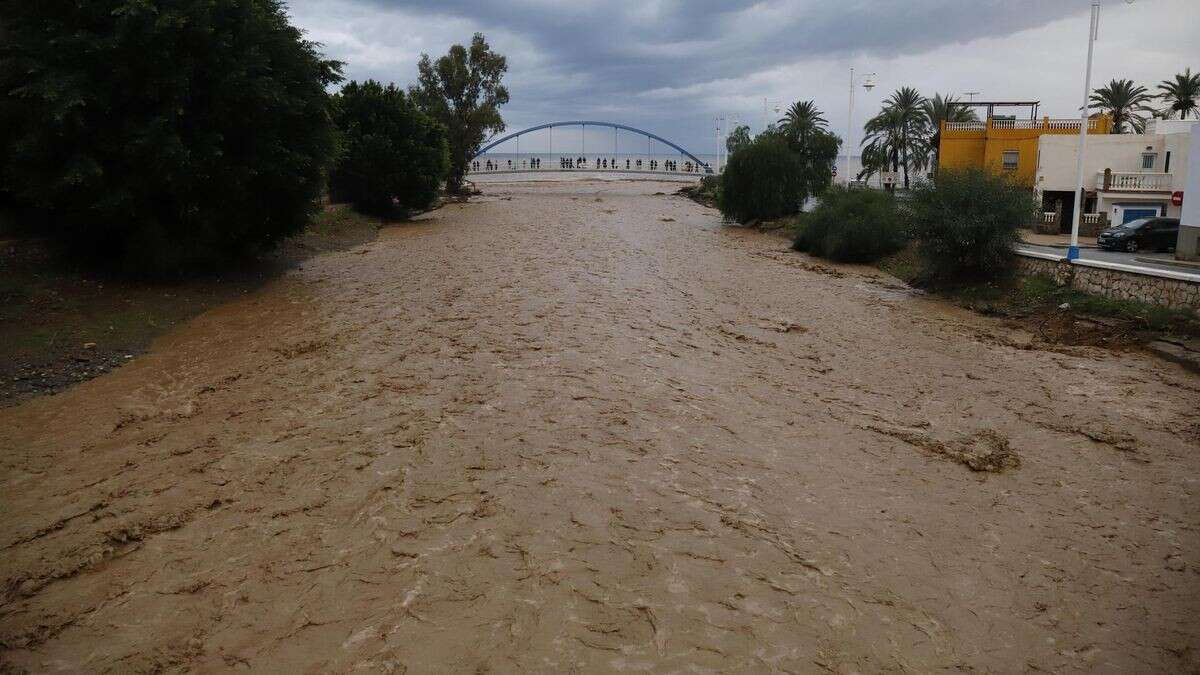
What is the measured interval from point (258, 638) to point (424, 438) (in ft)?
12.7

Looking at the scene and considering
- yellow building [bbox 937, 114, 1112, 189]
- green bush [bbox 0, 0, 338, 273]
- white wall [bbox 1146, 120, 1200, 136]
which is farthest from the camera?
yellow building [bbox 937, 114, 1112, 189]

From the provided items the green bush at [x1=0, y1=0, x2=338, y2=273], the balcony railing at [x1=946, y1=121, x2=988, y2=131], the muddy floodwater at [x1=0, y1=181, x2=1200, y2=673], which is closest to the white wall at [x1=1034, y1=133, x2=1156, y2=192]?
the balcony railing at [x1=946, y1=121, x2=988, y2=131]

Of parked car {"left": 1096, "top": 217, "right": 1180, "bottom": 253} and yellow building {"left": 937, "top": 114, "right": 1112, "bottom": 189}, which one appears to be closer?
parked car {"left": 1096, "top": 217, "right": 1180, "bottom": 253}

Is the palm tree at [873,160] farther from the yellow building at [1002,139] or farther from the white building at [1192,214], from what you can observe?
the white building at [1192,214]

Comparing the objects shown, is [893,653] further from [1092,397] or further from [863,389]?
[1092,397]

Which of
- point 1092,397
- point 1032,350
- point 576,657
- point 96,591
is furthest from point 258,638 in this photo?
point 1032,350

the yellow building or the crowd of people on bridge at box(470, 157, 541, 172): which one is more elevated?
the crowd of people on bridge at box(470, 157, 541, 172)

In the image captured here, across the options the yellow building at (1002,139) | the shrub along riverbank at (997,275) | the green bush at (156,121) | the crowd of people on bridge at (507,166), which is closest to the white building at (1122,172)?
the yellow building at (1002,139)

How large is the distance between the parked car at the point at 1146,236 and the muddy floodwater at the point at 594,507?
1673cm

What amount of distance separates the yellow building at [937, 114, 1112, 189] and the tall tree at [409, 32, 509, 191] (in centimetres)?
3332

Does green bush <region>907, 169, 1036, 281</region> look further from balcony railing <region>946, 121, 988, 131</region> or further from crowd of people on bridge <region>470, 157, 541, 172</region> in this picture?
crowd of people on bridge <region>470, 157, 541, 172</region>

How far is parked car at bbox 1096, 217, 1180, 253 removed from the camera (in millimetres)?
27953

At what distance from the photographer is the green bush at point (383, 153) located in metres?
36.8

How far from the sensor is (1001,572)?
693 centimetres
